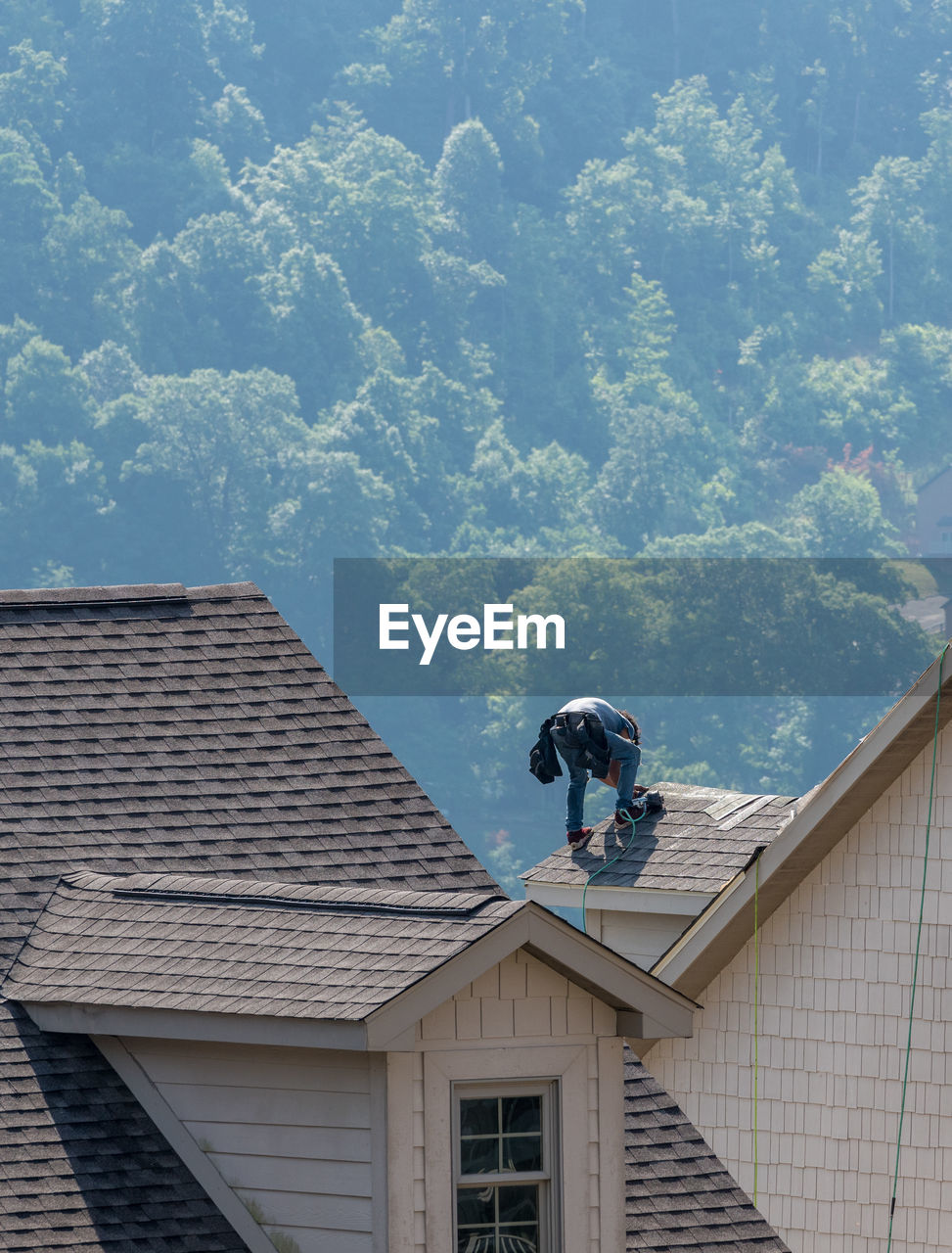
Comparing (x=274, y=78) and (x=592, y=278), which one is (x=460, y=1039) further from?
(x=274, y=78)

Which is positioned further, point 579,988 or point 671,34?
point 671,34

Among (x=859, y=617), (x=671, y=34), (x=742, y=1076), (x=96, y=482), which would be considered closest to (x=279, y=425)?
(x=96, y=482)

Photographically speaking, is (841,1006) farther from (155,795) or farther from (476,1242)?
A: (476,1242)

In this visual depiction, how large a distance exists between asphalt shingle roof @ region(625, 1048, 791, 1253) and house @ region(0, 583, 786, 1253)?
1 centimetres

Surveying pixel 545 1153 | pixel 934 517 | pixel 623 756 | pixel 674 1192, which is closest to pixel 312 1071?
pixel 545 1153

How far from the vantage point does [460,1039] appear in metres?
7.46

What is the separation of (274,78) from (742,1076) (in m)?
184

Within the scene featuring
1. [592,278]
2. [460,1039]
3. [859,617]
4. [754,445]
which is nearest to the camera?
[460,1039]

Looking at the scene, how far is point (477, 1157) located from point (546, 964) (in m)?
0.75

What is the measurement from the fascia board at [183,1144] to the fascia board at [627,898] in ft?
17.4

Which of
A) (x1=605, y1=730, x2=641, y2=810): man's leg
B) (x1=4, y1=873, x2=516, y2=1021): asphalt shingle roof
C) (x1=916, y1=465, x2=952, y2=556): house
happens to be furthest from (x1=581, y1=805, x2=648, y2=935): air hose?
(x1=916, y1=465, x2=952, y2=556): house

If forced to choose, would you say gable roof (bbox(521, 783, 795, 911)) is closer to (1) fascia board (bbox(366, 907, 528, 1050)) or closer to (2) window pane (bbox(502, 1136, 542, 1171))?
(2) window pane (bbox(502, 1136, 542, 1171))

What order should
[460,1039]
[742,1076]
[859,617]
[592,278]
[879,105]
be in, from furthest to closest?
[879,105]
[592,278]
[859,617]
[742,1076]
[460,1039]

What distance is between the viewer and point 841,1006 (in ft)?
37.9
